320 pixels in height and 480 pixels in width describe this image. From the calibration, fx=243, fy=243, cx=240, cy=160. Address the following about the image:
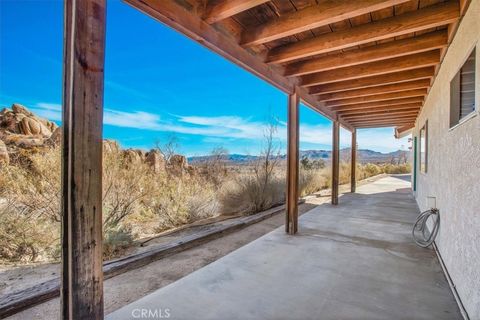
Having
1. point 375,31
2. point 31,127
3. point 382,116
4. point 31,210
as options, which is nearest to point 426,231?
point 375,31

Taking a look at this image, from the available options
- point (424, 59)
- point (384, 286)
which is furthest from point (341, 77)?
point (384, 286)

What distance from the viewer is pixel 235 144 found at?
8102mm

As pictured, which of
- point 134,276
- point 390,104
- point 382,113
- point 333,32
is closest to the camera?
point 134,276

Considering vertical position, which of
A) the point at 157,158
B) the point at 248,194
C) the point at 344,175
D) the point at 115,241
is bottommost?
the point at 115,241

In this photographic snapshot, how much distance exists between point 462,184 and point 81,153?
9.77ft

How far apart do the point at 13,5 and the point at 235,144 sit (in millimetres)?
6042

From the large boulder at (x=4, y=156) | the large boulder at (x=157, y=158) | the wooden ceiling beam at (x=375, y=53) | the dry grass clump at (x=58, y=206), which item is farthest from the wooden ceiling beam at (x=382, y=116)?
the large boulder at (x=4, y=156)

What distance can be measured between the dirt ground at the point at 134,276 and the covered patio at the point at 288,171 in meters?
0.25

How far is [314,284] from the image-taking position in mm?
2418

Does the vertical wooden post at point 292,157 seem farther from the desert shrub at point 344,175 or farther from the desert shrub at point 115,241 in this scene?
the desert shrub at point 344,175

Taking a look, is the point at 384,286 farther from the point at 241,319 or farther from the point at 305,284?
the point at 241,319

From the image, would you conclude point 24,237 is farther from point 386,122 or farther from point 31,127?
point 386,122

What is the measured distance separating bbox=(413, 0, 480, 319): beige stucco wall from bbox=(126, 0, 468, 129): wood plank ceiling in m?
0.31

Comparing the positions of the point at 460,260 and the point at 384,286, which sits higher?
the point at 460,260
